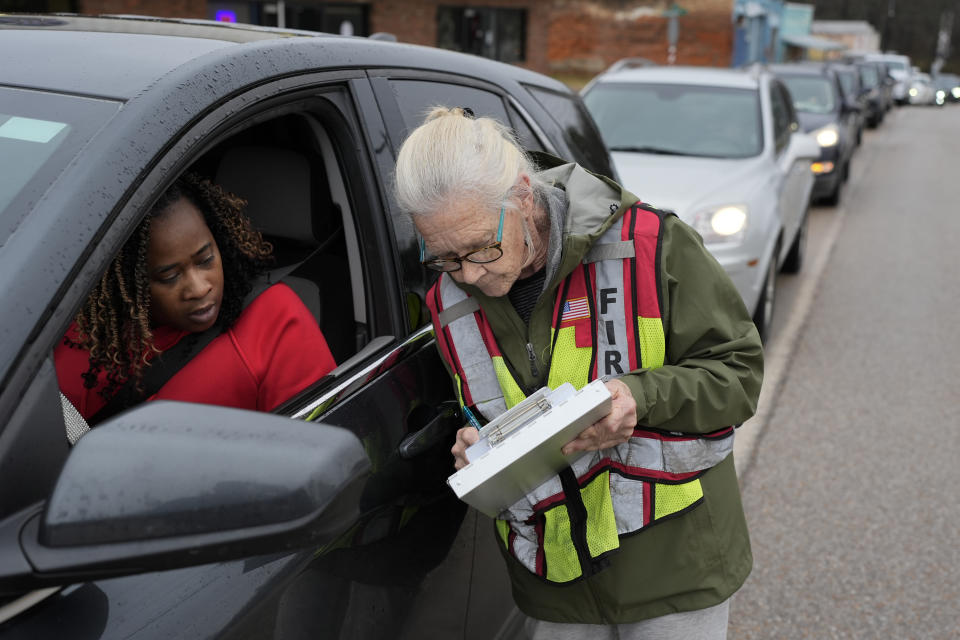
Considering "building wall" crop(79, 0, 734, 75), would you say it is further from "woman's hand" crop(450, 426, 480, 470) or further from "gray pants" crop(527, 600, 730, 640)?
"woman's hand" crop(450, 426, 480, 470)

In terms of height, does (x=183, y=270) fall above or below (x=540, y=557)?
above

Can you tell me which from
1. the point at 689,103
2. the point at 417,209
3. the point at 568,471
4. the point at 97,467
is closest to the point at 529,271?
the point at 417,209

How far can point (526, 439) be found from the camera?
1.43m

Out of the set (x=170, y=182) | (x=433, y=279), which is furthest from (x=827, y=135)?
(x=170, y=182)

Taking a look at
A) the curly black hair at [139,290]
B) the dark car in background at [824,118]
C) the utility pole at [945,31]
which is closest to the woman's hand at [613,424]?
the curly black hair at [139,290]

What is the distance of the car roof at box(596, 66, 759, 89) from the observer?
7.55 m

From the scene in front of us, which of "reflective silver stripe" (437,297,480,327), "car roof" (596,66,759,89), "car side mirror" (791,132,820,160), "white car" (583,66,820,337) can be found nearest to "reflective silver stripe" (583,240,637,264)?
"reflective silver stripe" (437,297,480,327)

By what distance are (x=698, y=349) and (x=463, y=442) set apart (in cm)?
48

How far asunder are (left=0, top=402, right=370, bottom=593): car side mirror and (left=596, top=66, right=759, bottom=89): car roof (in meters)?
7.17

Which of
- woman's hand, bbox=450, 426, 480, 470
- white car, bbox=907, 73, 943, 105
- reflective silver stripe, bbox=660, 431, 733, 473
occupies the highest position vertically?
woman's hand, bbox=450, 426, 480, 470

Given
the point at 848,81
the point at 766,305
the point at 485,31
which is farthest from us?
Answer: the point at 485,31

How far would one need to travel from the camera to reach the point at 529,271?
1.78 meters

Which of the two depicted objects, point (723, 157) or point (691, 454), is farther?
point (723, 157)

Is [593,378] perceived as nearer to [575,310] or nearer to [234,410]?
[575,310]
